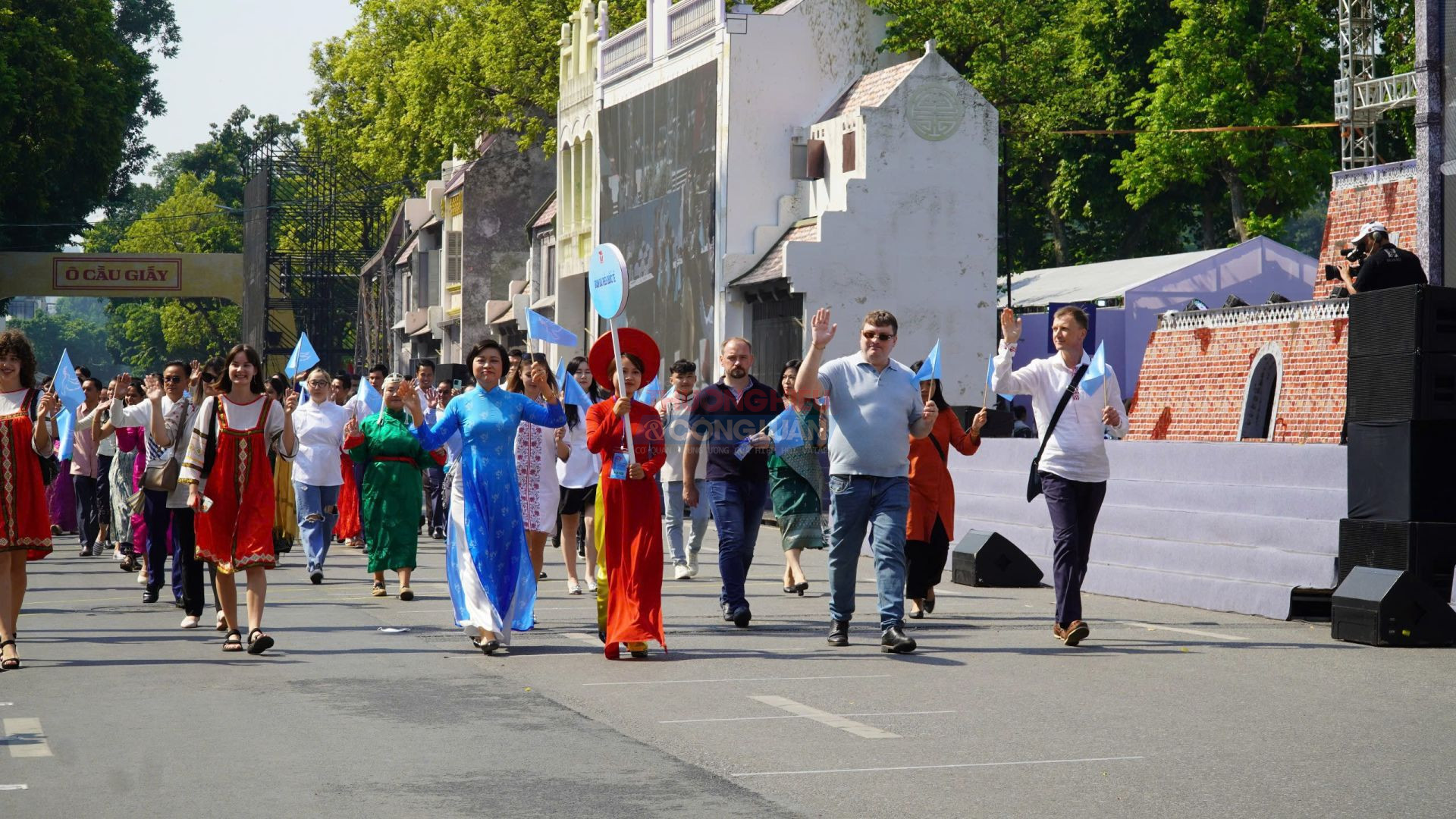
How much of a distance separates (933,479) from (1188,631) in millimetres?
2060

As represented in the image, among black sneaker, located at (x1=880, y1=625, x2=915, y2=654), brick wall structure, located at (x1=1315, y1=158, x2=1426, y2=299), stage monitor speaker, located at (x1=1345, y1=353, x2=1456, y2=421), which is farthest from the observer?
brick wall structure, located at (x1=1315, y1=158, x2=1426, y2=299)

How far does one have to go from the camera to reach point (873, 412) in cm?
1127

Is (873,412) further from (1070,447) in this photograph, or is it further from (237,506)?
(237,506)

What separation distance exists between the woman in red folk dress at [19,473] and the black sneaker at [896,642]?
4.92 metres

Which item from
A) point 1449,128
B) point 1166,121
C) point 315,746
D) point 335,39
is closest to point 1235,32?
point 1166,121

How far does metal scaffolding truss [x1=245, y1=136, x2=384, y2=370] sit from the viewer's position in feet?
222

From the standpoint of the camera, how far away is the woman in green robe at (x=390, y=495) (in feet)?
51.5

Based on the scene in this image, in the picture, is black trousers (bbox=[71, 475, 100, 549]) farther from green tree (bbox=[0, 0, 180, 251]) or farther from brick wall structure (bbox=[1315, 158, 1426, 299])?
green tree (bbox=[0, 0, 180, 251])

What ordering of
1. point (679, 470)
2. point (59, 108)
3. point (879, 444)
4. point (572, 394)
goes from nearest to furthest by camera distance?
point (879, 444) < point (572, 394) < point (679, 470) < point (59, 108)

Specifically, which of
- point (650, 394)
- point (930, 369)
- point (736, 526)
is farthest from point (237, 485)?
point (650, 394)

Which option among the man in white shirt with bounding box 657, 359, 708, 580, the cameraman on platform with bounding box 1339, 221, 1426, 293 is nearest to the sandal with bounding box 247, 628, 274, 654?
the man in white shirt with bounding box 657, 359, 708, 580

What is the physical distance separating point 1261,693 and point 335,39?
62407 millimetres

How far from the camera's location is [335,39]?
222 feet

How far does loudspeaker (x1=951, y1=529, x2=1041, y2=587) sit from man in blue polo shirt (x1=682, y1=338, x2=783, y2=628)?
3667 millimetres
